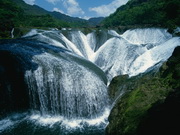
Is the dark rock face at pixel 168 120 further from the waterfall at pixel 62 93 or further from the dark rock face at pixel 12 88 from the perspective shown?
the dark rock face at pixel 12 88

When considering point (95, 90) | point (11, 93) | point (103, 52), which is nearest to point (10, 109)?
point (11, 93)

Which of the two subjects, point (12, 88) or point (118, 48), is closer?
point (12, 88)

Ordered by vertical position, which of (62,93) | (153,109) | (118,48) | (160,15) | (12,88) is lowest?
(62,93)

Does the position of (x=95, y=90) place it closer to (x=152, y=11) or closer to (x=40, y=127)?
(x=40, y=127)

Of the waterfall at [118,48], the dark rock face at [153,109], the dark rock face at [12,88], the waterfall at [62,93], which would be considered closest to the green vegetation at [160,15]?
the waterfall at [118,48]

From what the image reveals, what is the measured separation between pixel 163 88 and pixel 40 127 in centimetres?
712

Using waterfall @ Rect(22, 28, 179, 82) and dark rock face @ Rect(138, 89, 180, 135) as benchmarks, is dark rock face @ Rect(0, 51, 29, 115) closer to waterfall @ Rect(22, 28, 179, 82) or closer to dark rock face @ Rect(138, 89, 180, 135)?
waterfall @ Rect(22, 28, 179, 82)

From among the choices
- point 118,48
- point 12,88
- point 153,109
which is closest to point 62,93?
point 12,88

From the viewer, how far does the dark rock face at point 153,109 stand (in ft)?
11.1

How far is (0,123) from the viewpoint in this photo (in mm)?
8914

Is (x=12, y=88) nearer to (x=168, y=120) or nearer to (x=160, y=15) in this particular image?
(x=168, y=120)

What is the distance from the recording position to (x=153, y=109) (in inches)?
201

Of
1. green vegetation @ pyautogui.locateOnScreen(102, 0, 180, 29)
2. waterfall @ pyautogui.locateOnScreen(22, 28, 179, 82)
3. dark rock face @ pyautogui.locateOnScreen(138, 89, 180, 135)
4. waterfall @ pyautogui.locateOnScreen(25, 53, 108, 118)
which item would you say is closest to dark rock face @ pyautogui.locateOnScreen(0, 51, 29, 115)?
waterfall @ pyautogui.locateOnScreen(25, 53, 108, 118)

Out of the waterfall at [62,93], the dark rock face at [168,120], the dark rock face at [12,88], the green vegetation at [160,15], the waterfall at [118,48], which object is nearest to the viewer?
the dark rock face at [168,120]
